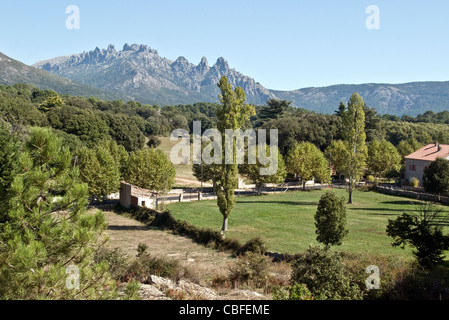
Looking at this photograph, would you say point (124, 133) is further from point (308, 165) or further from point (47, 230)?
point (47, 230)

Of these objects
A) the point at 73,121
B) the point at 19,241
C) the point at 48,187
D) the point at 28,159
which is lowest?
the point at 19,241

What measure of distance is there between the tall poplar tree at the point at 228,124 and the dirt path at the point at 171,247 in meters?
4.03

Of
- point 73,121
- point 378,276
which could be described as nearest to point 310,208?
point 378,276

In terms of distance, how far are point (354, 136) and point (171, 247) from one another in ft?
97.5

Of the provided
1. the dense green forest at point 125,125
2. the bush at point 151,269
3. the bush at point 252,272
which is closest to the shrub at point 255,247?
the bush at point 252,272

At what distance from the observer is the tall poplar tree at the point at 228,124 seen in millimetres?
26484

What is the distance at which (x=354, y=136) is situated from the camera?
140 ft

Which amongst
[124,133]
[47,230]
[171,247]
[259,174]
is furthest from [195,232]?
[124,133]

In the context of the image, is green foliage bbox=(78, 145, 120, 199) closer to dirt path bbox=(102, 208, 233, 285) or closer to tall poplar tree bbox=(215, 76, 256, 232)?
dirt path bbox=(102, 208, 233, 285)

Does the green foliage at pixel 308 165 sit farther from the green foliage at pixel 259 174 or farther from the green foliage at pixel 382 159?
the green foliage at pixel 382 159

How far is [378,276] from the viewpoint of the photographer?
11.7 m

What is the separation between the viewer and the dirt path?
17.8 m
